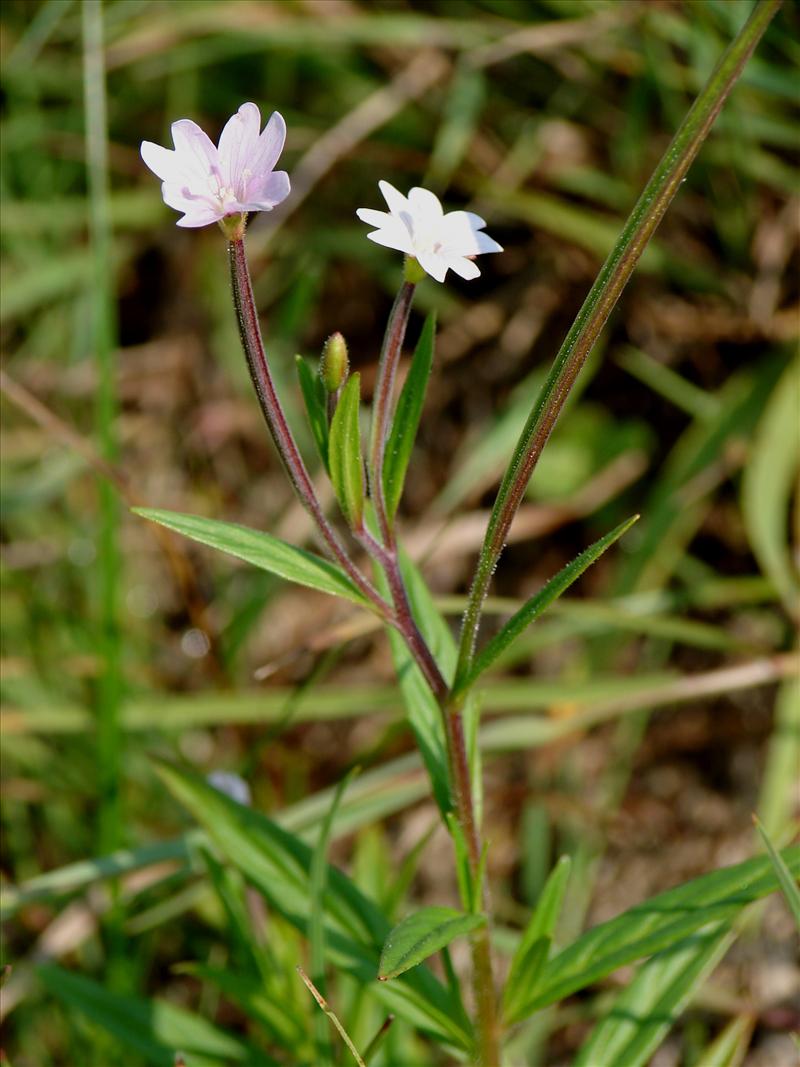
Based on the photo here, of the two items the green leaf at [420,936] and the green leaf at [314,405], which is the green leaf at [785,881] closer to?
the green leaf at [420,936]

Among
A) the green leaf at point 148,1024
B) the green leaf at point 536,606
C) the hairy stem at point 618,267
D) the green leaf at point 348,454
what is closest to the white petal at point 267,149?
the green leaf at point 348,454

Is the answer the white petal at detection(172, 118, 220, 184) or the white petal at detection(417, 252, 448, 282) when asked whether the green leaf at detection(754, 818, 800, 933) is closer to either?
the white petal at detection(417, 252, 448, 282)

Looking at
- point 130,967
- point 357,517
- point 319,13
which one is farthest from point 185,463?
point 357,517

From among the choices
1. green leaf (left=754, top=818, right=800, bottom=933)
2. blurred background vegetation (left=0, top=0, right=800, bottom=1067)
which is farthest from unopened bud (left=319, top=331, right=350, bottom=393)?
blurred background vegetation (left=0, top=0, right=800, bottom=1067)

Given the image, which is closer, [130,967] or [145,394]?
[130,967]

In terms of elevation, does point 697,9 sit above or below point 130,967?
above

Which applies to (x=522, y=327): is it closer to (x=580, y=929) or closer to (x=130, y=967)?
(x=580, y=929)
